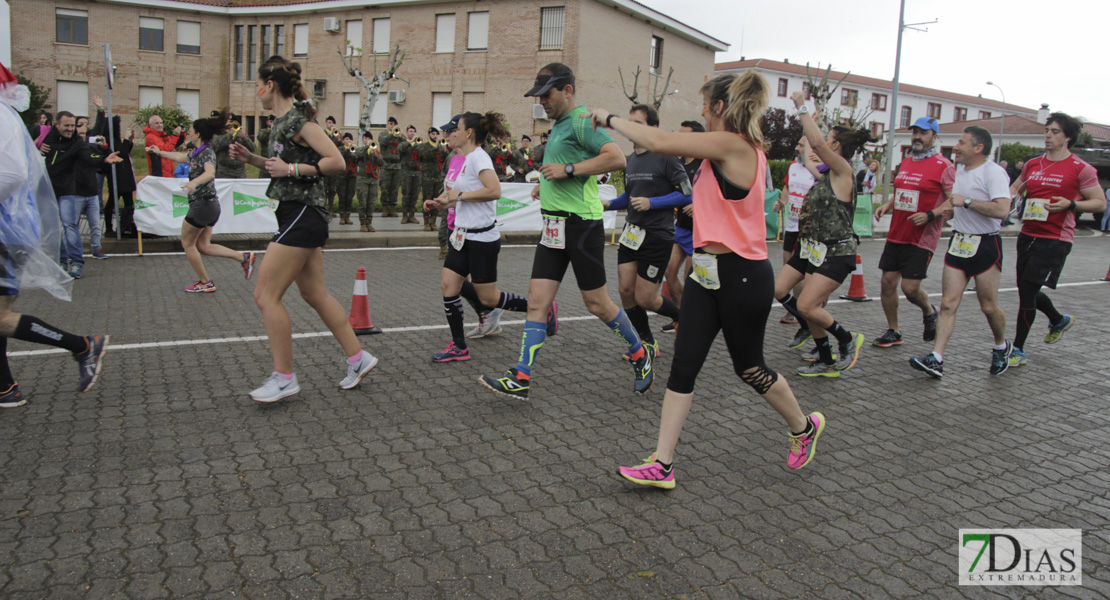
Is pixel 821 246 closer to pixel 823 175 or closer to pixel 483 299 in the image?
pixel 823 175

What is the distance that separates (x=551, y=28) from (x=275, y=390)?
101 feet

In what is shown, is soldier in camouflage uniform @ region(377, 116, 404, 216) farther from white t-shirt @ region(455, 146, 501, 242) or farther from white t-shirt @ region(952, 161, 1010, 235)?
white t-shirt @ region(952, 161, 1010, 235)

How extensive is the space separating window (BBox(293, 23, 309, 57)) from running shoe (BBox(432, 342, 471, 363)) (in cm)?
3680

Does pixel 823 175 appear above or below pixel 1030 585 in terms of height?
above

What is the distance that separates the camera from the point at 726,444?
448 cm

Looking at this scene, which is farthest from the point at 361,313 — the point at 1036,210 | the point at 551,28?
the point at 551,28

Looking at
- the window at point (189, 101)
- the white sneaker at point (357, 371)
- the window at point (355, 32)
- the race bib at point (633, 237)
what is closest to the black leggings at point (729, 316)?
the race bib at point (633, 237)

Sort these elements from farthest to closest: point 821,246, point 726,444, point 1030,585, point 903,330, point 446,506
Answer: point 903,330
point 821,246
point 726,444
point 446,506
point 1030,585

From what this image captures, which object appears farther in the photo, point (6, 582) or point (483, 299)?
point (483, 299)

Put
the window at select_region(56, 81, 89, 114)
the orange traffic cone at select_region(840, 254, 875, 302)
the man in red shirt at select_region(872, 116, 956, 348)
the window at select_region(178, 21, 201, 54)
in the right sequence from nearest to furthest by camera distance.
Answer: the man in red shirt at select_region(872, 116, 956, 348) < the orange traffic cone at select_region(840, 254, 875, 302) < the window at select_region(56, 81, 89, 114) < the window at select_region(178, 21, 201, 54)

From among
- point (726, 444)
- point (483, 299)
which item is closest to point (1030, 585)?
point (726, 444)

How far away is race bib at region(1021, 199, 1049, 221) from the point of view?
650cm

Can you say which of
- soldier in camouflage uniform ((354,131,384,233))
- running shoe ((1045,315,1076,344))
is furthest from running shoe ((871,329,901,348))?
soldier in camouflage uniform ((354,131,384,233))

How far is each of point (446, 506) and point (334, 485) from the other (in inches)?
23.5
